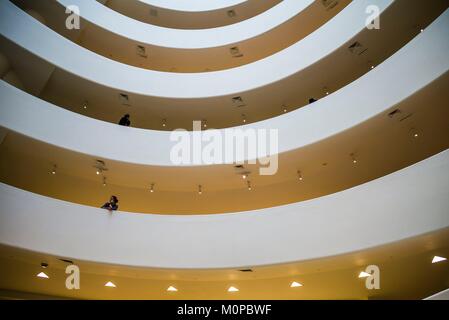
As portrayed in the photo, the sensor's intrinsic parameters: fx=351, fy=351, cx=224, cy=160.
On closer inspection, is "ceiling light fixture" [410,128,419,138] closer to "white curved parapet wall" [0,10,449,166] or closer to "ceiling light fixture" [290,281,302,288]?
"white curved parapet wall" [0,10,449,166]

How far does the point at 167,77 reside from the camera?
1446 cm

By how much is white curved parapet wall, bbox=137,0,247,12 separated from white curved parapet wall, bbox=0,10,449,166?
8.84 meters

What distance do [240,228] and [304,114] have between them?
4.28 meters

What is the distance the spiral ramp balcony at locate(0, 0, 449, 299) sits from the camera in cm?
907

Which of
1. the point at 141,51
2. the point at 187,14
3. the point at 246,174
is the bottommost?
the point at 246,174

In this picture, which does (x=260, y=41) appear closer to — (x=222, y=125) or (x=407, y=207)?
(x=222, y=125)

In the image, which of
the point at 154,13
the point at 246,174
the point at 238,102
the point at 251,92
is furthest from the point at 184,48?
the point at 246,174

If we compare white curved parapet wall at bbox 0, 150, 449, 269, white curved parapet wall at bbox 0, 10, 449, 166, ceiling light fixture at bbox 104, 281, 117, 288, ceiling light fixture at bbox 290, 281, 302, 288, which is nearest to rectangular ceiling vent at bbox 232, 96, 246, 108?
white curved parapet wall at bbox 0, 10, 449, 166

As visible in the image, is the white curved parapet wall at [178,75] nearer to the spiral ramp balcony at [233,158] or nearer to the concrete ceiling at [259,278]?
the spiral ramp balcony at [233,158]

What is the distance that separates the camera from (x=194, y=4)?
18.5m

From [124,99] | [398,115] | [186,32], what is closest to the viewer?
[398,115]

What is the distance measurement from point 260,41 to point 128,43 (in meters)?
6.02

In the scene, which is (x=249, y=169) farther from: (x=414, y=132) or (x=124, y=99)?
(x=124, y=99)

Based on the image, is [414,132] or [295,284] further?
[295,284]
